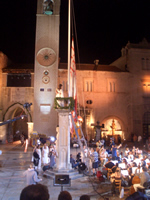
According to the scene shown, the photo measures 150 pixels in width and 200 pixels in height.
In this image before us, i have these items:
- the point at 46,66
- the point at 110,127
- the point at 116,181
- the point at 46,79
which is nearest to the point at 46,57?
the point at 46,66

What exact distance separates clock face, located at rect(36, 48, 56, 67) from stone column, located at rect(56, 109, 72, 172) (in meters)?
15.0

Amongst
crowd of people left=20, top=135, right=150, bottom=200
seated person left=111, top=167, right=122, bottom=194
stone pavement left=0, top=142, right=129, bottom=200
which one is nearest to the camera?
crowd of people left=20, top=135, right=150, bottom=200

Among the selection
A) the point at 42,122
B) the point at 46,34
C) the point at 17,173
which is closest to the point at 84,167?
the point at 17,173

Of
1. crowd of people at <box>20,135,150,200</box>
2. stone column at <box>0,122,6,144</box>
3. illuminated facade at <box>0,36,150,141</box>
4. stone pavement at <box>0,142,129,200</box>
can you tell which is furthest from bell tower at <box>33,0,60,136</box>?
stone pavement at <box>0,142,129,200</box>

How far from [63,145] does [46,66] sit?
15.8 meters

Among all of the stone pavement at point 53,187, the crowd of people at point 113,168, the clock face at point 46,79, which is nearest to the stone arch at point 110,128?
the clock face at point 46,79

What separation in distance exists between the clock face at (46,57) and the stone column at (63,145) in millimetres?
14972

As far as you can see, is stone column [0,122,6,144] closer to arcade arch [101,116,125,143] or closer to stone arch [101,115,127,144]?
arcade arch [101,116,125,143]

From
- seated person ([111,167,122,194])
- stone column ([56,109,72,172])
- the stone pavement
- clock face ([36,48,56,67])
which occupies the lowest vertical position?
the stone pavement

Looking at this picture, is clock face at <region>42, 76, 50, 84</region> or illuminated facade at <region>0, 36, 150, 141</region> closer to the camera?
clock face at <region>42, 76, 50, 84</region>

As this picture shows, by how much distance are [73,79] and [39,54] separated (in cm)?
1278

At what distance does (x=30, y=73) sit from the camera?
27250 mm

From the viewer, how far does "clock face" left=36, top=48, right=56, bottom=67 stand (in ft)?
80.3

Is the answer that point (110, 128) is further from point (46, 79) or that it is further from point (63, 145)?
point (63, 145)
